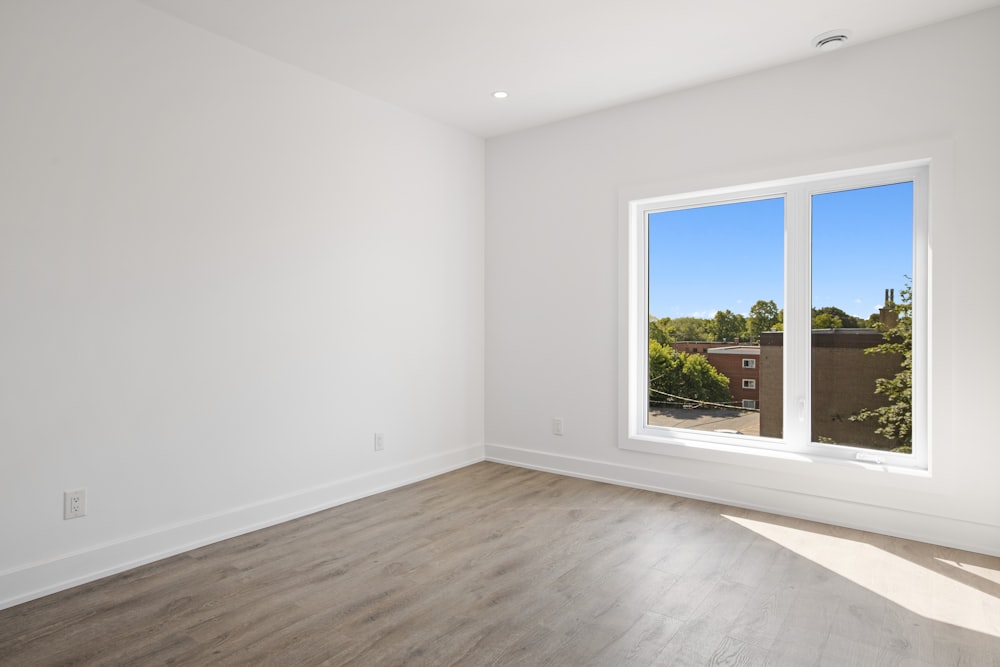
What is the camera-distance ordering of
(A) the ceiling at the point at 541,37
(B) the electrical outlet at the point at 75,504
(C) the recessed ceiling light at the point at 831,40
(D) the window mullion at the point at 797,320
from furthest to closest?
(D) the window mullion at the point at 797,320 < (C) the recessed ceiling light at the point at 831,40 < (A) the ceiling at the point at 541,37 < (B) the electrical outlet at the point at 75,504

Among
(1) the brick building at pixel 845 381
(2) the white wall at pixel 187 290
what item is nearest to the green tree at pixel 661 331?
(1) the brick building at pixel 845 381

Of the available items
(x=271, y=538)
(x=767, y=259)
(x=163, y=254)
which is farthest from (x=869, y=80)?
(x=271, y=538)

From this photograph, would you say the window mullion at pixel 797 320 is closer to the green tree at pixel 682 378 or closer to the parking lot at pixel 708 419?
the parking lot at pixel 708 419

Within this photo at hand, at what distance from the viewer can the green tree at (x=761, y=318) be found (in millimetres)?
3713

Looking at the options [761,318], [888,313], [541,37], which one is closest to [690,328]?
[761,318]

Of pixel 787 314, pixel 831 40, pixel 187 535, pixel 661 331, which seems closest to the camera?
pixel 187 535

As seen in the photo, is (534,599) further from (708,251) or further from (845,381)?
(708,251)

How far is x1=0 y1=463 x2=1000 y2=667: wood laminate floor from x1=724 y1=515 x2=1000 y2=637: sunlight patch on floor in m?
0.01

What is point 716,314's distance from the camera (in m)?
3.96

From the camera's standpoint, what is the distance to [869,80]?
3.20 metres

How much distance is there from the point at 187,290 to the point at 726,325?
3.25 meters

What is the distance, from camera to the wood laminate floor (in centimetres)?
205

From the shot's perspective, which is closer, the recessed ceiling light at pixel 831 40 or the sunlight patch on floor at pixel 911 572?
the sunlight patch on floor at pixel 911 572

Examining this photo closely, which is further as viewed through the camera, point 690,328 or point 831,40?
point 690,328
